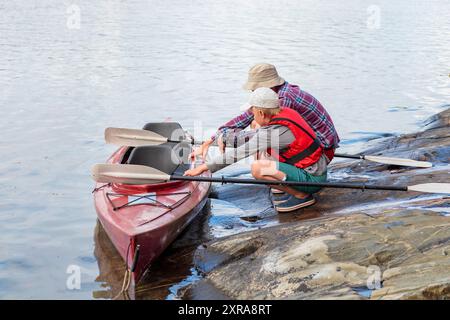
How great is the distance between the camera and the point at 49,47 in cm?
2159

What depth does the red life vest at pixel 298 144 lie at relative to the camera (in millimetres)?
6398

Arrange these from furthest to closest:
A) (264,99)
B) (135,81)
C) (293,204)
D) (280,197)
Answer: (135,81)
(280,197)
(293,204)
(264,99)

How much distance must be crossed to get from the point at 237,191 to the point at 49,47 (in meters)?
14.9

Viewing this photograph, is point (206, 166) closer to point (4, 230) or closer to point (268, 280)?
point (268, 280)

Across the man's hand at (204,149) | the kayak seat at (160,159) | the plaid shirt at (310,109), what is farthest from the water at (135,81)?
the plaid shirt at (310,109)

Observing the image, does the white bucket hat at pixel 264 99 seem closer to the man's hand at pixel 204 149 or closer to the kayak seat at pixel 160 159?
the man's hand at pixel 204 149

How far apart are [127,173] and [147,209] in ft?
1.56

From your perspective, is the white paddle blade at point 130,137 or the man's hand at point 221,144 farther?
the white paddle blade at point 130,137

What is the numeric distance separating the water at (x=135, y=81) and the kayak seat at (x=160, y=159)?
1.09 meters

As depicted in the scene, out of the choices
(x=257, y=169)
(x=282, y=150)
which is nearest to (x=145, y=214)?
(x=257, y=169)

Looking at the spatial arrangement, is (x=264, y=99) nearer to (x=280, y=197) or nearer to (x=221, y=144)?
(x=221, y=144)

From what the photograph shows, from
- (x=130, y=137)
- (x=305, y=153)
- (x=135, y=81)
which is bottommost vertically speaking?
(x=135, y=81)

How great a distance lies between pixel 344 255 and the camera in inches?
203

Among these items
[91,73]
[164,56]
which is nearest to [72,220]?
[91,73]
